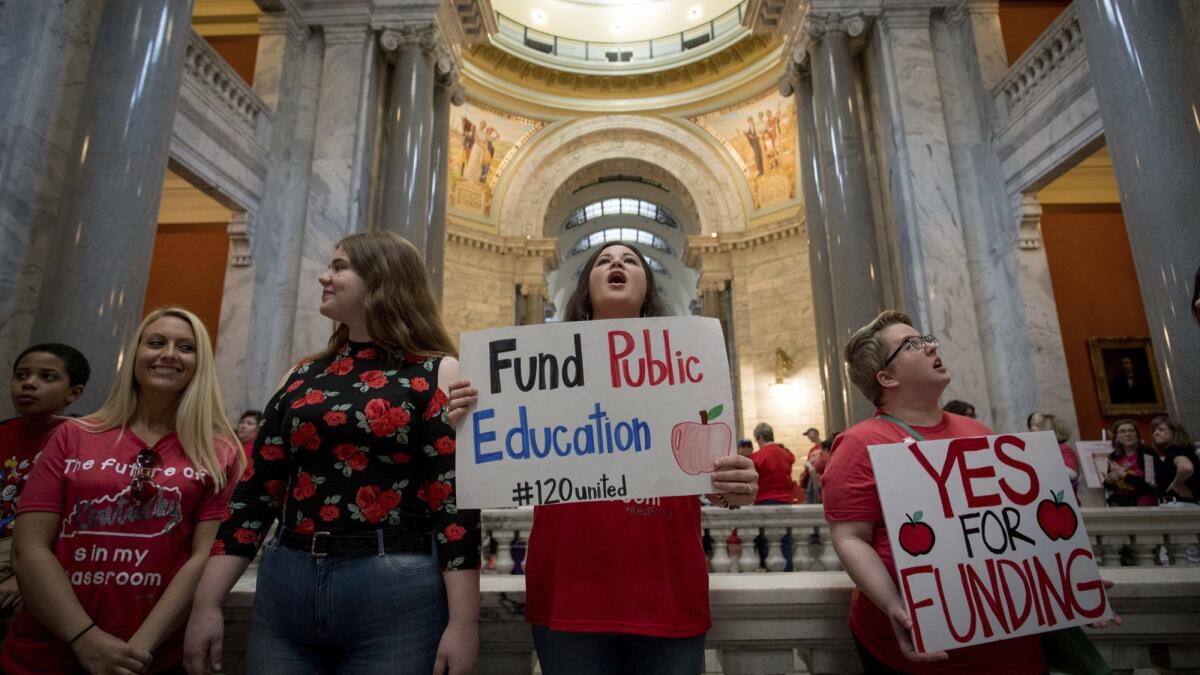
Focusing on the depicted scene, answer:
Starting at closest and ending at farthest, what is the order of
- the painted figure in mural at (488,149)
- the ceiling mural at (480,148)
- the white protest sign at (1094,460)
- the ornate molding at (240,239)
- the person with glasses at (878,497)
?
the person with glasses at (878,497), the white protest sign at (1094,460), the ornate molding at (240,239), the ceiling mural at (480,148), the painted figure in mural at (488,149)

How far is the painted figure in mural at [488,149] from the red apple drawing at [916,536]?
2103cm

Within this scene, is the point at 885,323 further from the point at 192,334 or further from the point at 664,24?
the point at 664,24

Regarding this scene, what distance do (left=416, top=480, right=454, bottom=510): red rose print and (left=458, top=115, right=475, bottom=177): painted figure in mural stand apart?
20.4 meters

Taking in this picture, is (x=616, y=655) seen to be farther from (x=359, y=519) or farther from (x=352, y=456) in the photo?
(x=352, y=456)

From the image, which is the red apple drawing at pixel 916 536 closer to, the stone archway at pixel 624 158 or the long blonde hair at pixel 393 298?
the long blonde hair at pixel 393 298

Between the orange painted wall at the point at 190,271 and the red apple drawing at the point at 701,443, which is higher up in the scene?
the orange painted wall at the point at 190,271

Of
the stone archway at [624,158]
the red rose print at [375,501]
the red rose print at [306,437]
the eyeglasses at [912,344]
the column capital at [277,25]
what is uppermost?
the stone archway at [624,158]

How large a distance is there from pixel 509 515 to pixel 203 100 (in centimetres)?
655

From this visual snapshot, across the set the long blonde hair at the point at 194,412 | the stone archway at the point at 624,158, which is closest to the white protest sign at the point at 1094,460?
the long blonde hair at the point at 194,412

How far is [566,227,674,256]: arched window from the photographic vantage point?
1312 inches

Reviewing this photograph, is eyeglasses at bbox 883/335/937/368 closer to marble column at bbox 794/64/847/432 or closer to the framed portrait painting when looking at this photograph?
marble column at bbox 794/64/847/432

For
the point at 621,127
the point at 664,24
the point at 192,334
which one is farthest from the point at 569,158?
the point at 192,334

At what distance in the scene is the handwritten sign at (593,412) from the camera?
1597 millimetres

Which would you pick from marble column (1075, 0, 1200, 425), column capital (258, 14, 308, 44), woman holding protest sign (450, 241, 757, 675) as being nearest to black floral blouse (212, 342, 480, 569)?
woman holding protest sign (450, 241, 757, 675)
